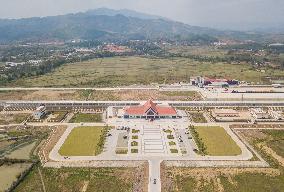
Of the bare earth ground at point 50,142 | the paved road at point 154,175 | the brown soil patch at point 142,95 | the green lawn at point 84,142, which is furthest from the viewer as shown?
the brown soil patch at point 142,95

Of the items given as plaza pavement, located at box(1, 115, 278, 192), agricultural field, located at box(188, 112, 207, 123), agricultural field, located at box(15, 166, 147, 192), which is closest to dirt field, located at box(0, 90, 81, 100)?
agricultural field, located at box(188, 112, 207, 123)

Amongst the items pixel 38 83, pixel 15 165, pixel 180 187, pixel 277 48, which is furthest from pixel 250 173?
pixel 277 48

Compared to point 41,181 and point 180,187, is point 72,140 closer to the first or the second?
point 41,181

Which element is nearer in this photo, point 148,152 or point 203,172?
point 203,172

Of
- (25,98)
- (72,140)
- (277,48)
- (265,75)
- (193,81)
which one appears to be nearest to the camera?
(72,140)

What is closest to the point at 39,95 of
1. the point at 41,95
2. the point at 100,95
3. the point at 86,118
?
the point at 41,95

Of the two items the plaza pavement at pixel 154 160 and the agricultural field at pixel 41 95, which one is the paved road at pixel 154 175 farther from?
the agricultural field at pixel 41 95

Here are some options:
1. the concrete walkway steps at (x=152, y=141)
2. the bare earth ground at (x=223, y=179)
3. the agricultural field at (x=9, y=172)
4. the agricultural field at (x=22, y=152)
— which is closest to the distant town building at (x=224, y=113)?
the concrete walkway steps at (x=152, y=141)
